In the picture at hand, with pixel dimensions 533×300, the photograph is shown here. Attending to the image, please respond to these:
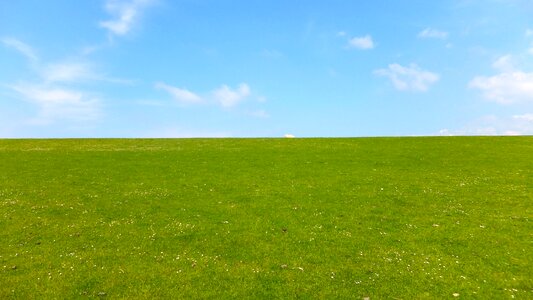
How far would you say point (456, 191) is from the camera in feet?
95.5

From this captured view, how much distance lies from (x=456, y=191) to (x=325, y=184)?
409 inches

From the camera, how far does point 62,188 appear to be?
30750mm

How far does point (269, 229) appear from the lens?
68.4 feet

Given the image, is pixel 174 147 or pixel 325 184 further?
pixel 174 147

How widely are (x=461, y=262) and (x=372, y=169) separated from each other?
21444mm

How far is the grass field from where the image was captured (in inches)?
590

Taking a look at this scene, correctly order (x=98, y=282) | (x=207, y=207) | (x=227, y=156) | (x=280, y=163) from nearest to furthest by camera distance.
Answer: (x=98, y=282)
(x=207, y=207)
(x=280, y=163)
(x=227, y=156)

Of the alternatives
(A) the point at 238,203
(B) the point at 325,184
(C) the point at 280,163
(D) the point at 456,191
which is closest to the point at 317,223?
(A) the point at 238,203

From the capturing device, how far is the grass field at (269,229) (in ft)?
49.1

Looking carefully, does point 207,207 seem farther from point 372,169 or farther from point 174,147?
point 174,147

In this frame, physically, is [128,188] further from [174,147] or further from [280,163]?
Result: [174,147]

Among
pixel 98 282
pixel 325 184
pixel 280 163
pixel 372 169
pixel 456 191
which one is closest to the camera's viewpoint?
pixel 98 282

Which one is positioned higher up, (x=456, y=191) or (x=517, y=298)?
(x=456, y=191)

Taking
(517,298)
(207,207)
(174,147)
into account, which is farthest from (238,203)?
(174,147)
